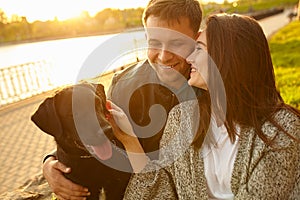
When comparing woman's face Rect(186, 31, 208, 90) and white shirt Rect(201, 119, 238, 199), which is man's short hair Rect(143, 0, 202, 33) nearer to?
woman's face Rect(186, 31, 208, 90)

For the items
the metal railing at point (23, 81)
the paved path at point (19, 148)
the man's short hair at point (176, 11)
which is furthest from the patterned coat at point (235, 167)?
the metal railing at point (23, 81)

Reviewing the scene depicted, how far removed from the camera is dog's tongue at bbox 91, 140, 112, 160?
2453mm

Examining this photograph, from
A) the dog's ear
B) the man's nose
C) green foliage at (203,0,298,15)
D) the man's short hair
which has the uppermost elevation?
the man's short hair

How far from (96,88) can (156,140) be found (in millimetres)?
660

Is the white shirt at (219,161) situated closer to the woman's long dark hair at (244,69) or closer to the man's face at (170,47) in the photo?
the woman's long dark hair at (244,69)

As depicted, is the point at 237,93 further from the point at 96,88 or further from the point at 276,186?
the point at 96,88

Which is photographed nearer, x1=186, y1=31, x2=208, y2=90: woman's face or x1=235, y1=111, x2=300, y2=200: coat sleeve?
x1=235, y1=111, x2=300, y2=200: coat sleeve

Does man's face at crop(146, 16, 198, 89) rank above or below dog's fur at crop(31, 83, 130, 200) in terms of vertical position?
above

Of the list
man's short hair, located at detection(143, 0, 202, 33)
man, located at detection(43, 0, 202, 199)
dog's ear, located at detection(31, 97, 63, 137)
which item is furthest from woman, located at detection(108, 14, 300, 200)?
dog's ear, located at detection(31, 97, 63, 137)

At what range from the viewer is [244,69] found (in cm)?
188

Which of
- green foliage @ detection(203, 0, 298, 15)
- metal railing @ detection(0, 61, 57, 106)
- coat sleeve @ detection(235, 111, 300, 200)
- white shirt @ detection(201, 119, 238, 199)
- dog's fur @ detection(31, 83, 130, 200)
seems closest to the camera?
coat sleeve @ detection(235, 111, 300, 200)

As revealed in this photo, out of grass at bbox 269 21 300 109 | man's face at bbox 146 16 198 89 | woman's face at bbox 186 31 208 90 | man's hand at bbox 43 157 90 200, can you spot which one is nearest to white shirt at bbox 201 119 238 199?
woman's face at bbox 186 31 208 90

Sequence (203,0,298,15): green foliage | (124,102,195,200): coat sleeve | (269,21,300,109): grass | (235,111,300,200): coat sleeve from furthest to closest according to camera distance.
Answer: (269,21,300,109): grass
(203,0,298,15): green foliage
(124,102,195,200): coat sleeve
(235,111,300,200): coat sleeve

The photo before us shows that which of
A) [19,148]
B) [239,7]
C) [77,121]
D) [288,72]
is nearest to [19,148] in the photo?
[19,148]
